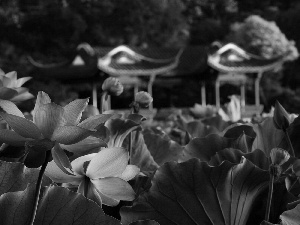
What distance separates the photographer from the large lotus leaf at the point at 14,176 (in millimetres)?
531

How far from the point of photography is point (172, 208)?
0.63 metres

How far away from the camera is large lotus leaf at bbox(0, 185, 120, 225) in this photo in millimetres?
463

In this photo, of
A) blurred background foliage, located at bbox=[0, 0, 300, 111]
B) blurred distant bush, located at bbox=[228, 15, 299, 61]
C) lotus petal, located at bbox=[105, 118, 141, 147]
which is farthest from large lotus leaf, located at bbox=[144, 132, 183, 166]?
blurred distant bush, located at bbox=[228, 15, 299, 61]

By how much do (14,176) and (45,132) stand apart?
91 mm

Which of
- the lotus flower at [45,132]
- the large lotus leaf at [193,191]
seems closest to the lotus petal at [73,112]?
the lotus flower at [45,132]

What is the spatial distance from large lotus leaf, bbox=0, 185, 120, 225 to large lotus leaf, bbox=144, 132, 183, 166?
1.83 ft

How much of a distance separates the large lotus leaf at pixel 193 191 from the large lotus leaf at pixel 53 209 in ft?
0.47

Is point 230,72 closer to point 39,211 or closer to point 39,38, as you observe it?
point 39,38

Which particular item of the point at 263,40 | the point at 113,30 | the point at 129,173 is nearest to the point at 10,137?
the point at 129,173

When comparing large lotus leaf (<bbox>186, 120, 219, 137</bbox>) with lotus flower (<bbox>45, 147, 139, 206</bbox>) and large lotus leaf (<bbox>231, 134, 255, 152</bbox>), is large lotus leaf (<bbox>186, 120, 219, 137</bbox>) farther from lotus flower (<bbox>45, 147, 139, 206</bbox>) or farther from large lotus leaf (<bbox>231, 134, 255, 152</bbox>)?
lotus flower (<bbox>45, 147, 139, 206</bbox>)

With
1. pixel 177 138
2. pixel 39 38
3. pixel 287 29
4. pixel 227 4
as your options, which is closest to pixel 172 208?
pixel 177 138

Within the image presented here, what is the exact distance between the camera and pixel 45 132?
0.46 m

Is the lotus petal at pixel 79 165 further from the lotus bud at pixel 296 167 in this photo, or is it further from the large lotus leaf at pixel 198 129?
the large lotus leaf at pixel 198 129

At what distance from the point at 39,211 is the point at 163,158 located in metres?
0.57
